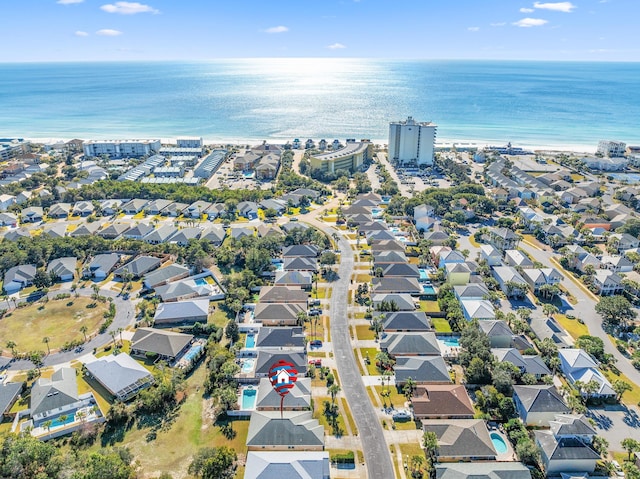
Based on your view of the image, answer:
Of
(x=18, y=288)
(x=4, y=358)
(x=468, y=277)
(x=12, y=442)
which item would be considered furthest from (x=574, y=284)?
(x=18, y=288)

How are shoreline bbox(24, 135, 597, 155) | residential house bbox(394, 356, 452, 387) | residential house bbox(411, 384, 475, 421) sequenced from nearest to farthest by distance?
residential house bbox(411, 384, 475, 421), residential house bbox(394, 356, 452, 387), shoreline bbox(24, 135, 597, 155)

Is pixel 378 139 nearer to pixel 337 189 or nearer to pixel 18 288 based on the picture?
pixel 337 189

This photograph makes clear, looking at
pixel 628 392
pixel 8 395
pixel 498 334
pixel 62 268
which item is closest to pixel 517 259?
pixel 498 334

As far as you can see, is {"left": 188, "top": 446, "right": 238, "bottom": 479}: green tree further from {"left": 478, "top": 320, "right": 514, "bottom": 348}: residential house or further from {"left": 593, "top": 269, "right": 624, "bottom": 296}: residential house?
{"left": 593, "top": 269, "right": 624, "bottom": 296}: residential house

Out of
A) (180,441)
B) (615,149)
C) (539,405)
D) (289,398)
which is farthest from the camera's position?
(615,149)

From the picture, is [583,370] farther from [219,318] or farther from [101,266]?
[101,266]

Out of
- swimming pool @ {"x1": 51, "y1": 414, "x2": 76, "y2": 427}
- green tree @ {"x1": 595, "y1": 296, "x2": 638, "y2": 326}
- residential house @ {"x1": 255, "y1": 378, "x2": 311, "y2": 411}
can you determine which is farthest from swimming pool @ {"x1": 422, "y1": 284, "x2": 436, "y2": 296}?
swimming pool @ {"x1": 51, "y1": 414, "x2": 76, "y2": 427}
